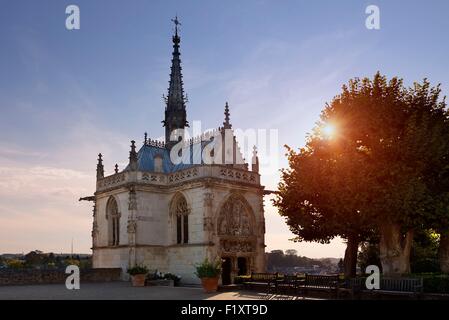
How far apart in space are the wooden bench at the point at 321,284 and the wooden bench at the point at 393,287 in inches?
31.7

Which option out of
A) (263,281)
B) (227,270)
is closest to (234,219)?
(227,270)

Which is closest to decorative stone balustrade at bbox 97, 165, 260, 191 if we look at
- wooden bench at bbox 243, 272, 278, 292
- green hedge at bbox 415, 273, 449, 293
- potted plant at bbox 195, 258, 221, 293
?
wooden bench at bbox 243, 272, 278, 292

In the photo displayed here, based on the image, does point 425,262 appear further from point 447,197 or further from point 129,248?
point 129,248

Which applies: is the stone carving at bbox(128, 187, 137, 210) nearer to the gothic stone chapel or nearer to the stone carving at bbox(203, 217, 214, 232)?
the gothic stone chapel

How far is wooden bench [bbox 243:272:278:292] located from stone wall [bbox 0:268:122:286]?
36.9 feet

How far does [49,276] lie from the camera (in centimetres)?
3228

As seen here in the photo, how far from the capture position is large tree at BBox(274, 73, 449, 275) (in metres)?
24.0

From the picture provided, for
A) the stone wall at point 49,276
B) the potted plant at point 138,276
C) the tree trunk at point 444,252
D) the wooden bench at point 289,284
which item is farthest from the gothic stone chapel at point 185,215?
the tree trunk at point 444,252

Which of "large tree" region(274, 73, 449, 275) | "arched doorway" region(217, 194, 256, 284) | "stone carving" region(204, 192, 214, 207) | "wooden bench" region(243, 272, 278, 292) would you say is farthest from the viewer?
"arched doorway" region(217, 194, 256, 284)

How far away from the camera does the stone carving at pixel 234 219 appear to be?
34.6 meters

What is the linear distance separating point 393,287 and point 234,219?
51.0 ft

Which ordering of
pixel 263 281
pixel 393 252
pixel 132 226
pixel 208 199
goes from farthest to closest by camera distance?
pixel 132 226, pixel 208 199, pixel 263 281, pixel 393 252

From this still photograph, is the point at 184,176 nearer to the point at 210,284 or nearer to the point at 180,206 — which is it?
the point at 180,206
